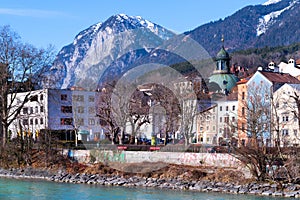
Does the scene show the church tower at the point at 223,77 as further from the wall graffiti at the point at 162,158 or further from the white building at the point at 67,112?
the wall graffiti at the point at 162,158

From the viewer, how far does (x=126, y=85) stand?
54000 millimetres

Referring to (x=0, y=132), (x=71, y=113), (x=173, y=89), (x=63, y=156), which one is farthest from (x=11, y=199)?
→ (x=71, y=113)

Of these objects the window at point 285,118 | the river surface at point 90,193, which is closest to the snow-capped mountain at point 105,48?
the river surface at point 90,193

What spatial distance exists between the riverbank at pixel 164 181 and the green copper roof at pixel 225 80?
3786 centimetres

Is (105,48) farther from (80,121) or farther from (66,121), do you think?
(80,121)

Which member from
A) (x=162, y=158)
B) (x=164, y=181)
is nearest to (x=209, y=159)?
(x=164, y=181)

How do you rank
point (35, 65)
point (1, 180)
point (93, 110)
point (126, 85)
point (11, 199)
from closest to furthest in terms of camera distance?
point (11, 199) < point (1, 180) < point (35, 65) < point (126, 85) < point (93, 110)

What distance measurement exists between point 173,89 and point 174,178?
54.0 ft

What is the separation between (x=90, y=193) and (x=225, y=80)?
154 feet

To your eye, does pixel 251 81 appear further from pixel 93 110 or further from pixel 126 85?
pixel 93 110

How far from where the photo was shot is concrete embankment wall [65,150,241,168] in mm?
34781

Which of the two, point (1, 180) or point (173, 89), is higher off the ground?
point (173, 89)

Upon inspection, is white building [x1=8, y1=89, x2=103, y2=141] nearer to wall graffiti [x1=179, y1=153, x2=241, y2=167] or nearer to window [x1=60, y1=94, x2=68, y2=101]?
window [x1=60, y1=94, x2=68, y2=101]

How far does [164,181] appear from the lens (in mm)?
33562
